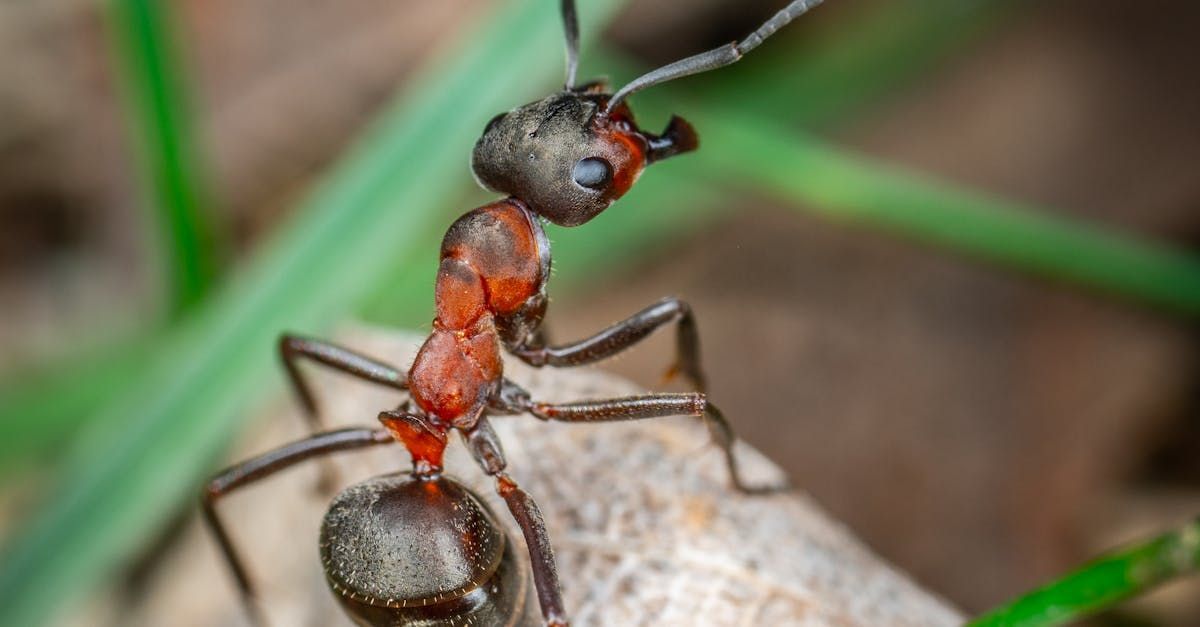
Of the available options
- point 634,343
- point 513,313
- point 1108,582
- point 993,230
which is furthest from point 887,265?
point 1108,582

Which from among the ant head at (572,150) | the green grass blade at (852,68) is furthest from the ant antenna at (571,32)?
the green grass blade at (852,68)

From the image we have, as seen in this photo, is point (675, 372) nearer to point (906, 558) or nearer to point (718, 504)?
point (718, 504)

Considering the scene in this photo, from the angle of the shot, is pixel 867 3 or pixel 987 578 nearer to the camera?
pixel 987 578

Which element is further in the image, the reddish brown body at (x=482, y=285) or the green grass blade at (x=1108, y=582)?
the reddish brown body at (x=482, y=285)

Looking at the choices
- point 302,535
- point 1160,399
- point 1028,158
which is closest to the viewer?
point 302,535

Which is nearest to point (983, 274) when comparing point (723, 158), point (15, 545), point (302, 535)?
point (723, 158)

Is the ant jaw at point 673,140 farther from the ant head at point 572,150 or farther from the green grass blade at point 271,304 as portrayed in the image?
the green grass blade at point 271,304
